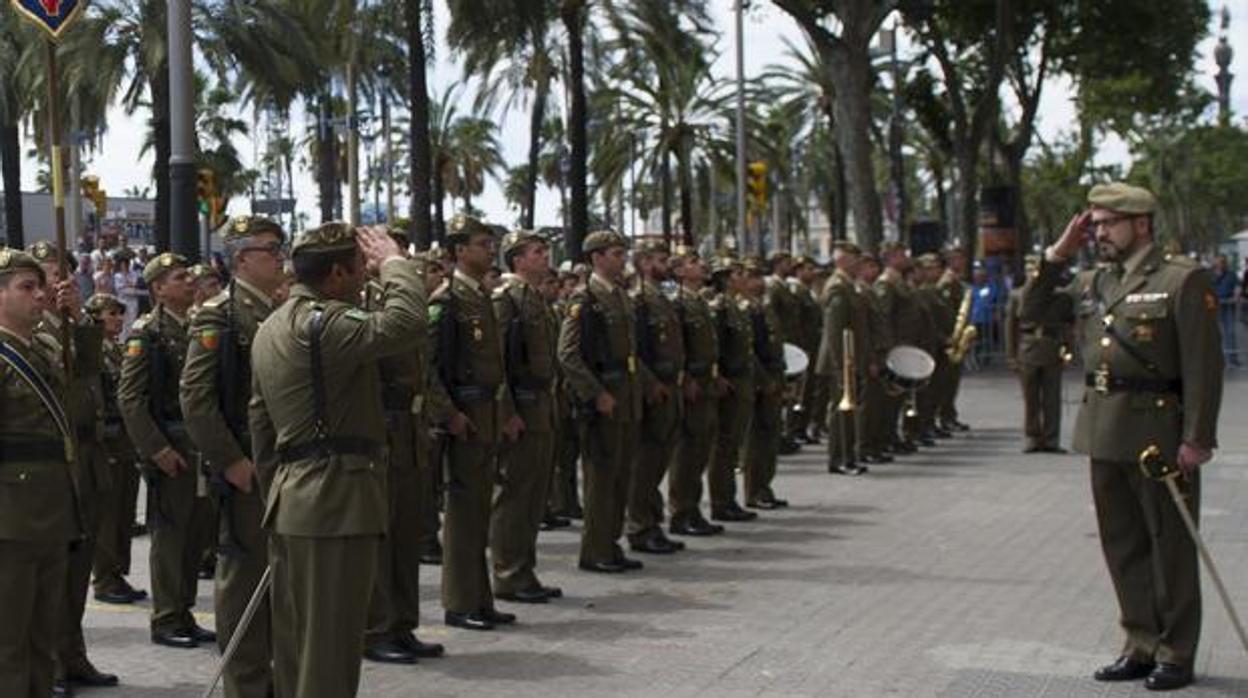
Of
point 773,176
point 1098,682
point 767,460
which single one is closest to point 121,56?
point 767,460

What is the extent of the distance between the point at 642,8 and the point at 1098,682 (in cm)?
2556

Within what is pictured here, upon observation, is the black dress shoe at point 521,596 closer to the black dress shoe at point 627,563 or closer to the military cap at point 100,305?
the black dress shoe at point 627,563

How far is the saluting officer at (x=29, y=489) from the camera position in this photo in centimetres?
685

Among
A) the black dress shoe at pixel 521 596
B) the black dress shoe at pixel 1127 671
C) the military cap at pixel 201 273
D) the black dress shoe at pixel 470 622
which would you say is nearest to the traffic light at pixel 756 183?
the black dress shoe at pixel 521 596

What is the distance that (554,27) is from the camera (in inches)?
1281

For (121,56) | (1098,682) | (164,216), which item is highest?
(121,56)

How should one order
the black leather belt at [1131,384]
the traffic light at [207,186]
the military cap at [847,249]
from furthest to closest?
1. the traffic light at [207,186]
2. the military cap at [847,249]
3. the black leather belt at [1131,384]

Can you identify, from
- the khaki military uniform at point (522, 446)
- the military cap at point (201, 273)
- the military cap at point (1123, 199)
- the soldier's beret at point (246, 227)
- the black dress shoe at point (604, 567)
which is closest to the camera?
the soldier's beret at point (246, 227)

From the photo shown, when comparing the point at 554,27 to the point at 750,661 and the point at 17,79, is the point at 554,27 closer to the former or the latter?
the point at 17,79

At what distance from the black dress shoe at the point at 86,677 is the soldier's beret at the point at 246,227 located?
2.18 m

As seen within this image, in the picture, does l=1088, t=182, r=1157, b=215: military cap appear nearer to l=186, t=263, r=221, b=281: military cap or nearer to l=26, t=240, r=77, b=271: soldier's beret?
l=186, t=263, r=221, b=281: military cap

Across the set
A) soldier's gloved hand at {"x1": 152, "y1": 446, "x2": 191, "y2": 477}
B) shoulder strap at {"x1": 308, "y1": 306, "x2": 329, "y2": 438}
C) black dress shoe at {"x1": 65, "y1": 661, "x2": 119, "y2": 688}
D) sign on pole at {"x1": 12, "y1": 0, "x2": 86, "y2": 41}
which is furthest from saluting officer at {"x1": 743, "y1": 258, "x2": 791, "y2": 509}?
shoulder strap at {"x1": 308, "y1": 306, "x2": 329, "y2": 438}

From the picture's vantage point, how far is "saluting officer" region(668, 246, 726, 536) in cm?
1300

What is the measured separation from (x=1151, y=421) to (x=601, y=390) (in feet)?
13.1
